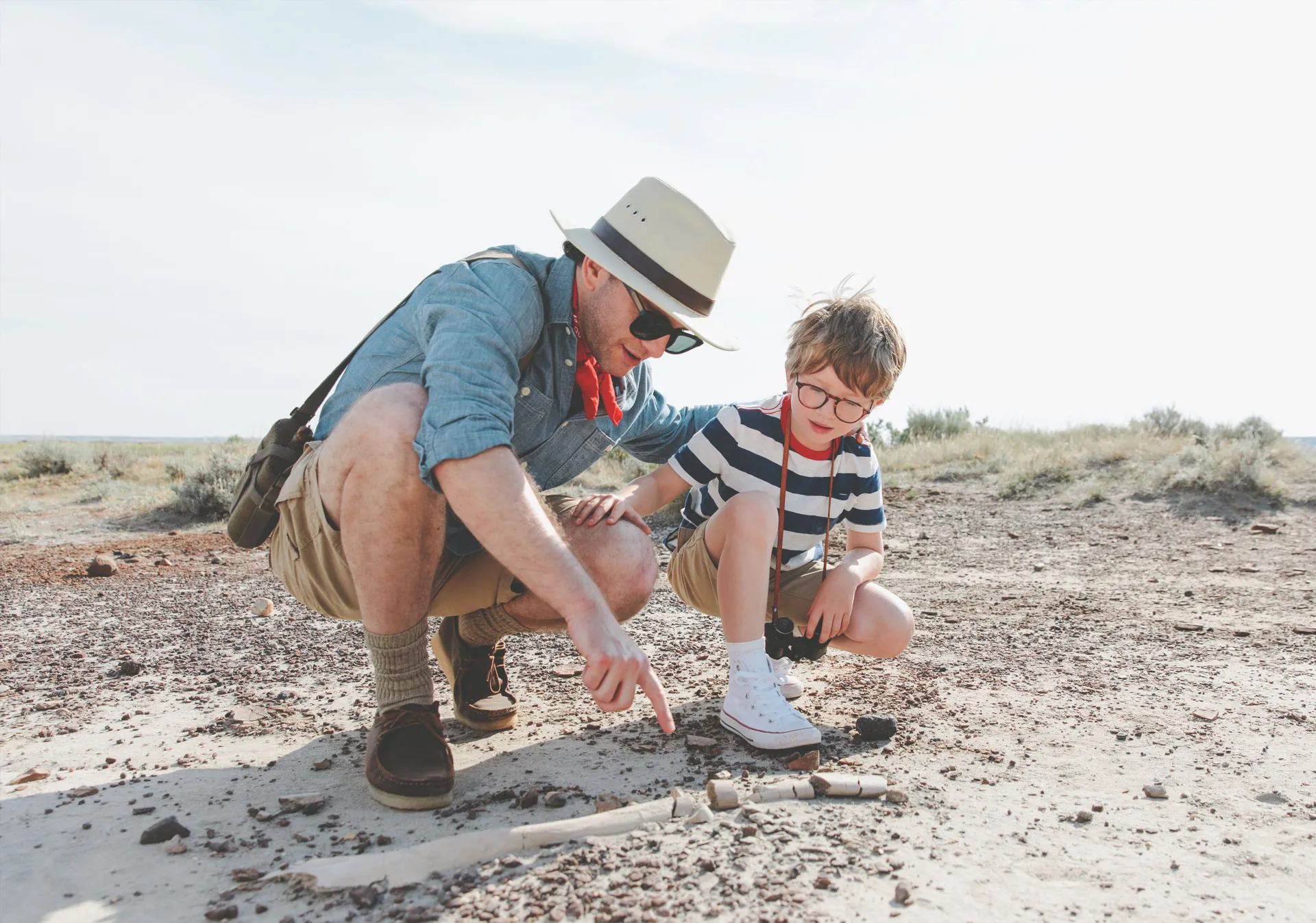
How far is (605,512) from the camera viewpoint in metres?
3.00

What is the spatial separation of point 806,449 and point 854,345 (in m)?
0.38

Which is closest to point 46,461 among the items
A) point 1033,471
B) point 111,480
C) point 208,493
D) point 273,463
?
point 111,480

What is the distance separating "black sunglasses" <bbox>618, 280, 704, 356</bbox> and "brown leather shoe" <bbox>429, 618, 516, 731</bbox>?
1.13 metres

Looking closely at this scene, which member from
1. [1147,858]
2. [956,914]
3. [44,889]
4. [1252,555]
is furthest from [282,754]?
[1252,555]

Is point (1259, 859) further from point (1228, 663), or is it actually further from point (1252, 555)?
point (1252, 555)

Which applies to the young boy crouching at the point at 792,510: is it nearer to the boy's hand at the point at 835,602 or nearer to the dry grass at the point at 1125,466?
the boy's hand at the point at 835,602

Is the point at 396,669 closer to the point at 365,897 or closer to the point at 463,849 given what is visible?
the point at 463,849

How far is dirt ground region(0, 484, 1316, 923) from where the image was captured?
197cm

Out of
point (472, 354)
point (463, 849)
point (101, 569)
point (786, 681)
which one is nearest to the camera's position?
point (463, 849)

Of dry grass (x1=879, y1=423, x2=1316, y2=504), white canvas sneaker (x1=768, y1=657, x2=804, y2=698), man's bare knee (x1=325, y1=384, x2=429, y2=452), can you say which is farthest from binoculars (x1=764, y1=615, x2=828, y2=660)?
dry grass (x1=879, y1=423, x2=1316, y2=504)

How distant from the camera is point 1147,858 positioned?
6.97 ft

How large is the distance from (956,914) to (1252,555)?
16.9 feet

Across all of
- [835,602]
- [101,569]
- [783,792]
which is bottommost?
[101,569]

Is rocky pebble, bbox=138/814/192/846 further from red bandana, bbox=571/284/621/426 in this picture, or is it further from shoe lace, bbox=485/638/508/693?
red bandana, bbox=571/284/621/426
